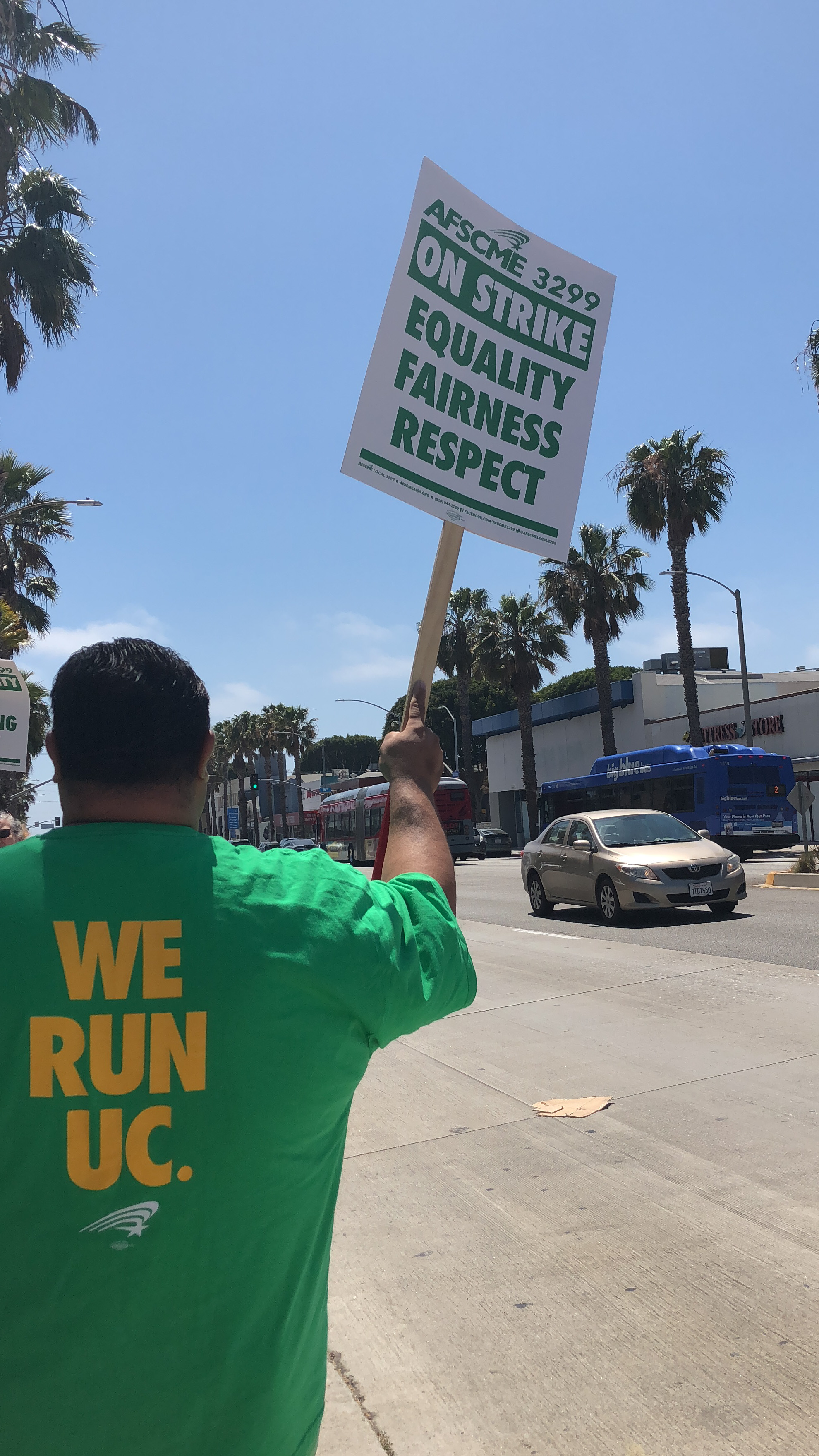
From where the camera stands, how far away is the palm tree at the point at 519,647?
156 ft

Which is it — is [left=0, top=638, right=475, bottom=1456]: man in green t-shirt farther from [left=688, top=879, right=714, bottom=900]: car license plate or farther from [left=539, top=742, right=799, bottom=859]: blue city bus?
[left=539, top=742, right=799, bottom=859]: blue city bus

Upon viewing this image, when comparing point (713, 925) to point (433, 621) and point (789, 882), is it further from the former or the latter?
point (433, 621)

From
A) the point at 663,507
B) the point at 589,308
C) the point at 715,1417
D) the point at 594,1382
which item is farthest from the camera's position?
the point at 663,507

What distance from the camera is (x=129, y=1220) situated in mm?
1305

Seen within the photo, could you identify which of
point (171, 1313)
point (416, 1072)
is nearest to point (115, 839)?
point (171, 1313)

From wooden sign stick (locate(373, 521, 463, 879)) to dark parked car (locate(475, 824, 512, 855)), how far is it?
47.9m

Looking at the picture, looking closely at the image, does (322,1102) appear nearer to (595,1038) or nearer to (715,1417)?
(715,1417)

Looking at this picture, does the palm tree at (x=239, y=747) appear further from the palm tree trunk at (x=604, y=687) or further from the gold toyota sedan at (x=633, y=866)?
the gold toyota sedan at (x=633, y=866)

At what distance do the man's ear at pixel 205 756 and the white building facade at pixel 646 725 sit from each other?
35.5 metres

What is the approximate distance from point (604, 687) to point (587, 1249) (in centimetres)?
3994

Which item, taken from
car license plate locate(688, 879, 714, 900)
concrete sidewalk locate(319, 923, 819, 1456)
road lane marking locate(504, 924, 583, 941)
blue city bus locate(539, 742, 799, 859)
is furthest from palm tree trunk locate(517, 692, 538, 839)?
concrete sidewalk locate(319, 923, 819, 1456)

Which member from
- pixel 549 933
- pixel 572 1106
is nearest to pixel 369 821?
pixel 549 933

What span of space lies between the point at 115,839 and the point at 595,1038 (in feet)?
22.4

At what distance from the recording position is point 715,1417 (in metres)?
2.91
